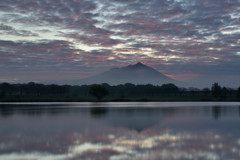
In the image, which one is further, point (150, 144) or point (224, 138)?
point (224, 138)

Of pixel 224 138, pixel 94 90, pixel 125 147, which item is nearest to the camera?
pixel 125 147

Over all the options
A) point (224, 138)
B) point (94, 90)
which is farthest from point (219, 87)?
point (224, 138)

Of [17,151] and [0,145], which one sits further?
[0,145]

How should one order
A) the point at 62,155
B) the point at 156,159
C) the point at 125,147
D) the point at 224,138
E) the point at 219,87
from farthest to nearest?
the point at 219,87 → the point at 224,138 → the point at 125,147 → the point at 62,155 → the point at 156,159

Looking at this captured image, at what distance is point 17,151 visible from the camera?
15492 mm

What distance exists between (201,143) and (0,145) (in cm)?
1324

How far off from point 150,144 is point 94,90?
10004 cm

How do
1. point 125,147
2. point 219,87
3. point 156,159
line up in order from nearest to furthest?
1. point 156,159
2. point 125,147
3. point 219,87

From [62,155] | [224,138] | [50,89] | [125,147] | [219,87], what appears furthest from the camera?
[50,89]

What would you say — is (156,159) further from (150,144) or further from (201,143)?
(201,143)

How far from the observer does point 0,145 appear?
678 inches

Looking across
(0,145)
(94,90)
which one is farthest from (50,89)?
(0,145)

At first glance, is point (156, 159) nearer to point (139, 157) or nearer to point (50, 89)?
point (139, 157)

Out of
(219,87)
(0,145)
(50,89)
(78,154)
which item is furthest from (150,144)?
(50,89)
